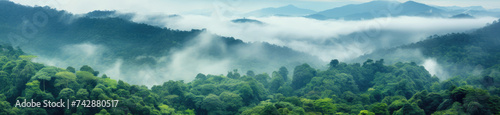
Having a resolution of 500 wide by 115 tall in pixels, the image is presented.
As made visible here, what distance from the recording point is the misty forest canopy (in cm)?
2330

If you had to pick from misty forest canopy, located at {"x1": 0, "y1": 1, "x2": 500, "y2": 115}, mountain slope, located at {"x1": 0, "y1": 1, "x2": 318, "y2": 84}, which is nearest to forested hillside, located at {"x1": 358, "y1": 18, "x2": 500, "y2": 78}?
misty forest canopy, located at {"x1": 0, "y1": 1, "x2": 500, "y2": 115}

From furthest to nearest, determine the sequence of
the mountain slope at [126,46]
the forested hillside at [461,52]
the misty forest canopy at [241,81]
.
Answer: the mountain slope at [126,46]
the forested hillside at [461,52]
the misty forest canopy at [241,81]

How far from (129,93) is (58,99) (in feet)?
17.4

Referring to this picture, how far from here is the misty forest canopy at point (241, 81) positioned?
23297 millimetres

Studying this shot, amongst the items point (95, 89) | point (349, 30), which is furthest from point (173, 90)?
point (349, 30)

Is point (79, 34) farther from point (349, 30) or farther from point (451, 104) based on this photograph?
point (349, 30)

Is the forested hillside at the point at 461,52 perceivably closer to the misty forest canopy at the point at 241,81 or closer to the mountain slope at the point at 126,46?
the misty forest canopy at the point at 241,81

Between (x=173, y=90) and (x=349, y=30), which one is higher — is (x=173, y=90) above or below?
below

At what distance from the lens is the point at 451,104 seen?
927 inches

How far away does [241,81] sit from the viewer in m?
39.4

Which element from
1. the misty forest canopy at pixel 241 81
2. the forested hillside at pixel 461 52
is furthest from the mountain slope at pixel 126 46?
the forested hillside at pixel 461 52

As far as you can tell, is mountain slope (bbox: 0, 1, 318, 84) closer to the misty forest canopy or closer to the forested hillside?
the misty forest canopy

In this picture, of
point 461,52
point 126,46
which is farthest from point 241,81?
point 461,52

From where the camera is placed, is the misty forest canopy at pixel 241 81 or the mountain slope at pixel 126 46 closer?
the misty forest canopy at pixel 241 81
